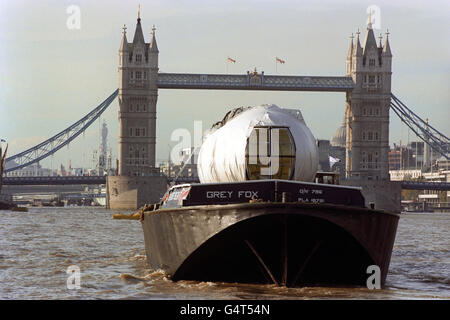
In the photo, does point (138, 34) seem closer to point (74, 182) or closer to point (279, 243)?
point (74, 182)

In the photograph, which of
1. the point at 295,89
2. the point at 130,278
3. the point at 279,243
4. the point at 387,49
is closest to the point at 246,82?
the point at 295,89

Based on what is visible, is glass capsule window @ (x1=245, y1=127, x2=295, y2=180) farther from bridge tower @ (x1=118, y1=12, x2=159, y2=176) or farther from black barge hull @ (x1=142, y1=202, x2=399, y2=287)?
bridge tower @ (x1=118, y1=12, x2=159, y2=176)

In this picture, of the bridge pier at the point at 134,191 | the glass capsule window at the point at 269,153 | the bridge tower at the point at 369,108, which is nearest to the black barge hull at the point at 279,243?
the glass capsule window at the point at 269,153

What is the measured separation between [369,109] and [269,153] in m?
118

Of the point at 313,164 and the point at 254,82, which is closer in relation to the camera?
the point at 313,164

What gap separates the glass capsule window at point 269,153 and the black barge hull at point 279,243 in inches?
73.3

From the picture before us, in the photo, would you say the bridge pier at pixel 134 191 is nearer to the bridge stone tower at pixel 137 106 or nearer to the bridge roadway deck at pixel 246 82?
the bridge stone tower at pixel 137 106

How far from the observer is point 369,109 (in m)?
136
